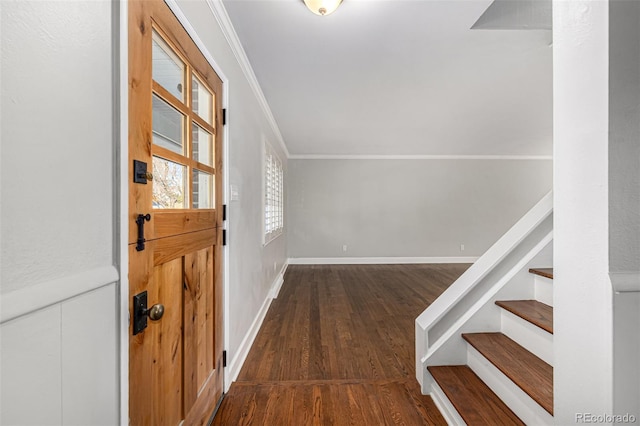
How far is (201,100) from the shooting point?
5.13 feet

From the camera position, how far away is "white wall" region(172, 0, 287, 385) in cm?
174

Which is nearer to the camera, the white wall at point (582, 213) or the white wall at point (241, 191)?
the white wall at point (582, 213)

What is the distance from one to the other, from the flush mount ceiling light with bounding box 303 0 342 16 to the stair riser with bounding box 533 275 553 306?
2053mm

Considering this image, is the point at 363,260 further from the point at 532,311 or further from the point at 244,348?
the point at 532,311

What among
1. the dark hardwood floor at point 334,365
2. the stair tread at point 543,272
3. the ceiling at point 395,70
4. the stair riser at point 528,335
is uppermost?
the ceiling at point 395,70

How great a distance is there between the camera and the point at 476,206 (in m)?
6.57

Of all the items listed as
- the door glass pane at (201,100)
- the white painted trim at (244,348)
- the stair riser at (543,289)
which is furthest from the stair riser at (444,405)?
the door glass pane at (201,100)

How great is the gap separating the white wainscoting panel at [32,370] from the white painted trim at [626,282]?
143 cm

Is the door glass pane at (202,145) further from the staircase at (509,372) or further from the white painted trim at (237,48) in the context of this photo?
the staircase at (509,372)

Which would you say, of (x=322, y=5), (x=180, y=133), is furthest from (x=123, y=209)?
(x=322, y=5)

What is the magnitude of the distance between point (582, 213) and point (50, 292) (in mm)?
1443

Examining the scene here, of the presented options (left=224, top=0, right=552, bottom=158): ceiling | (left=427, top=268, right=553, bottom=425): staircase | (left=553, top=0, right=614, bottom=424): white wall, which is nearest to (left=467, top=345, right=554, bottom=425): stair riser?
(left=427, top=268, right=553, bottom=425): staircase

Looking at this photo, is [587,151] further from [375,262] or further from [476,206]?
[476,206]

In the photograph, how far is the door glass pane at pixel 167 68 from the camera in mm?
1105
